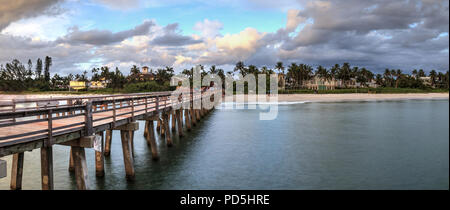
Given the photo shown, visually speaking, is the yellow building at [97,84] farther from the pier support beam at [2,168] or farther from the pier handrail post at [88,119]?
the pier support beam at [2,168]

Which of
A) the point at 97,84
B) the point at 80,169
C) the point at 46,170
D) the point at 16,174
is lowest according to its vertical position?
the point at 16,174

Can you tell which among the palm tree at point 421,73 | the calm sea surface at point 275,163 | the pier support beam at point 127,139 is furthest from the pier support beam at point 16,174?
the palm tree at point 421,73

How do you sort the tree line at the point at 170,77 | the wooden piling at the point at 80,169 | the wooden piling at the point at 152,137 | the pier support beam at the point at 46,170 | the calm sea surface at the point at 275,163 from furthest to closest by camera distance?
the tree line at the point at 170,77 → the wooden piling at the point at 152,137 → the calm sea surface at the point at 275,163 → the wooden piling at the point at 80,169 → the pier support beam at the point at 46,170

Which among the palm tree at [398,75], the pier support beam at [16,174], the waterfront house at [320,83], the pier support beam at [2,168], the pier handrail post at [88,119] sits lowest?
the pier support beam at [16,174]

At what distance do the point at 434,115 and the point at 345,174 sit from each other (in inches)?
1209

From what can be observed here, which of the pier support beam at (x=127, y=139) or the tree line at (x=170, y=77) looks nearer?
the pier support beam at (x=127, y=139)

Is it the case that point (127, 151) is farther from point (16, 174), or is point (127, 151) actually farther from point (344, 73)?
point (344, 73)

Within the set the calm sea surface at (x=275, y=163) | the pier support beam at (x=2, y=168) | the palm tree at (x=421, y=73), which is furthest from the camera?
the palm tree at (x=421, y=73)

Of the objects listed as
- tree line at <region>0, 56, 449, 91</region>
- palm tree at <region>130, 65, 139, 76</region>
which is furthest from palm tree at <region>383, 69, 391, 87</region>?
palm tree at <region>130, 65, 139, 76</region>

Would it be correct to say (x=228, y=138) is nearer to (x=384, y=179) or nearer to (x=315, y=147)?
(x=315, y=147)

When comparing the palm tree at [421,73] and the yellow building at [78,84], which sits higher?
the palm tree at [421,73]

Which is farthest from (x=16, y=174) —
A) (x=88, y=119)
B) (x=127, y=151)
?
(x=88, y=119)

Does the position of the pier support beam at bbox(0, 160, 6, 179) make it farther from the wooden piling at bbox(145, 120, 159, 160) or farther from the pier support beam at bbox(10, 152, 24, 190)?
the wooden piling at bbox(145, 120, 159, 160)
